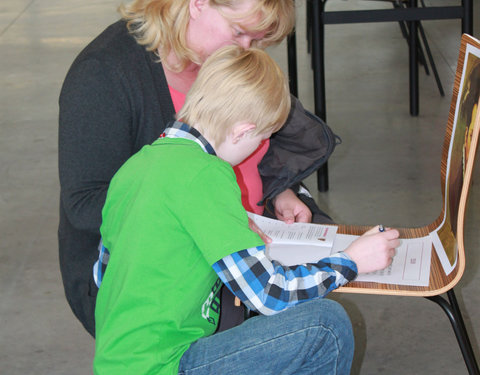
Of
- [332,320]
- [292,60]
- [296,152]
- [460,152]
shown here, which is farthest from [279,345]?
[292,60]

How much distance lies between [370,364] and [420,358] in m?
0.14

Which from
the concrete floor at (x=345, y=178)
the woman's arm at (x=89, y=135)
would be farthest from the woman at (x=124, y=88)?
the concrete floor at (x=345, y=178)

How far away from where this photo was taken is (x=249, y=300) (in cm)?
129

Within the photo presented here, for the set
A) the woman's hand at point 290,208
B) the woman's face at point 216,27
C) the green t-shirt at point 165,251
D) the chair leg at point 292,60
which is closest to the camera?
the green t-shirt at point 165,251

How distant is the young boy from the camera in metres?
1.23

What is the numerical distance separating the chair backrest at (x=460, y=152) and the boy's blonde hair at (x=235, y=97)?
0.35 meters

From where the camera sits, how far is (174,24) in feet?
5.18

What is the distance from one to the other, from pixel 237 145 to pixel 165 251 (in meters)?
0.27

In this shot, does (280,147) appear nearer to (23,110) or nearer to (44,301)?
(44,301)

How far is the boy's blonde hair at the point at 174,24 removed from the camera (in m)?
1.55

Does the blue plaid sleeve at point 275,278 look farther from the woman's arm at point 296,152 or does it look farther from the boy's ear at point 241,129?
the woman's arm at point 296,152

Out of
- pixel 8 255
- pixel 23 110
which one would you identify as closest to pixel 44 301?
pixel 8 255

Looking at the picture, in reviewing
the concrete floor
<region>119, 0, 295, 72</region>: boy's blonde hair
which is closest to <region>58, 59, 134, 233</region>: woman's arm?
<region>119, 0, 295, 72</region>: boy's blonde hair

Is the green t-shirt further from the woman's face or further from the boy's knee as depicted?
the woman's face
